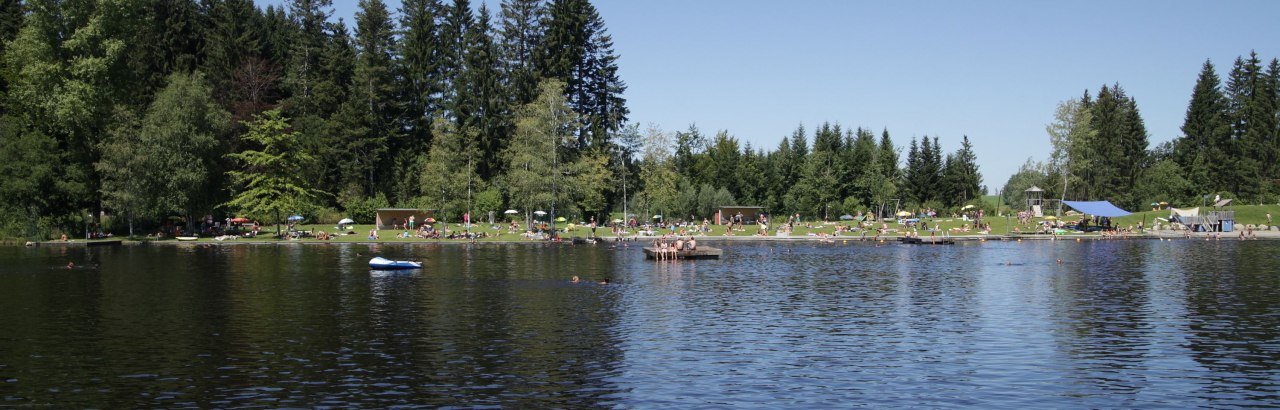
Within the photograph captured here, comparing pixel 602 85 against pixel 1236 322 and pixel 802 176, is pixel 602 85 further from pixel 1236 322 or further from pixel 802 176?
pixel 1236 322

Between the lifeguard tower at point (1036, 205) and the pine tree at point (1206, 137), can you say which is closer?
the lifeguard tower at point (1036, 205)

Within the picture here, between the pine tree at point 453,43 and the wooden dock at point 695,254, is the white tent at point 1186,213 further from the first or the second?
the pine tree at point 453,43

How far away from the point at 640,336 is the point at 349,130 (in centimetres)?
9242

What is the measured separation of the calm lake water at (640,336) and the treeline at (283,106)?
29799 millimetres

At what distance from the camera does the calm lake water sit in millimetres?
25750

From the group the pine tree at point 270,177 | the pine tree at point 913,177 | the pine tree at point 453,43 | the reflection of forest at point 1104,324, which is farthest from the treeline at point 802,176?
the reflection of forest at point 1104,324

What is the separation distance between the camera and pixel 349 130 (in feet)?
388

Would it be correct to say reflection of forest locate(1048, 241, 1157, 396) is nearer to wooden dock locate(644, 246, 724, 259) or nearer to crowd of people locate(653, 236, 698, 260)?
wooden dock locate(644, 246, 724, 259)

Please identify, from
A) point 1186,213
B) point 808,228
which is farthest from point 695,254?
point 1186,213

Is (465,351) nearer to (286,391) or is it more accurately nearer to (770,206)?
(286,391)

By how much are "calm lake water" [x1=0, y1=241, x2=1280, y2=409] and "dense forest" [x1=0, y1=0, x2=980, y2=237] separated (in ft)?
105

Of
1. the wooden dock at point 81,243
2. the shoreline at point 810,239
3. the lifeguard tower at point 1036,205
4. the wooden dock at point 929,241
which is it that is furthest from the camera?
the lifeguard tower at point 1036,205

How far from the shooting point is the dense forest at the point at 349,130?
301ft

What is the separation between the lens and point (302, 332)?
35.8 meters
